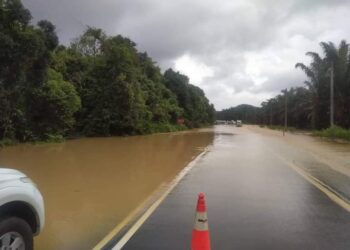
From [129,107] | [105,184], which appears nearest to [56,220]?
[105,184]

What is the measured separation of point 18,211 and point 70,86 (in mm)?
36275

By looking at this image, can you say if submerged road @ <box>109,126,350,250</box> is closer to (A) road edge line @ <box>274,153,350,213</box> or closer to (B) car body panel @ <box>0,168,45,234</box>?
(A) road edge line @ <box>274,153,350,213</box>

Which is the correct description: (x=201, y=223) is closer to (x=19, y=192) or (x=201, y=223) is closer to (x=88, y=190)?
(x=19, y=192)

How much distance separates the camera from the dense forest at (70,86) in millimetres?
27062

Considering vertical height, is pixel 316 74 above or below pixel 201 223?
above

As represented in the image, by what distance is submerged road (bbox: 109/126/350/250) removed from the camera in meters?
7.14

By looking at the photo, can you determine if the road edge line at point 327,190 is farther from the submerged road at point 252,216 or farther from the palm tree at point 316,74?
the palm tree at point 316,74

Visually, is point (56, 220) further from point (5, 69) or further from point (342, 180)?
point (5, 69)

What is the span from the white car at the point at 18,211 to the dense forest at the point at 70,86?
21464 mm

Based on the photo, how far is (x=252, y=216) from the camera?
9055mm

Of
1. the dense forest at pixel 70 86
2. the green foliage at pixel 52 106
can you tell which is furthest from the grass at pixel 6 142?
the green foliage at pixel 52 106

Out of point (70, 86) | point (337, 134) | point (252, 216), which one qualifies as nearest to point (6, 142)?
point (70, 86)

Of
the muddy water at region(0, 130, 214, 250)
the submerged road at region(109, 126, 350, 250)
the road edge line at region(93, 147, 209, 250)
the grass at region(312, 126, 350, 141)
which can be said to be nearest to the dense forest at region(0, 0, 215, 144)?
the muddy water at region(0, 130, 214, 250)

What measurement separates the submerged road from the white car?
5.26 ft
